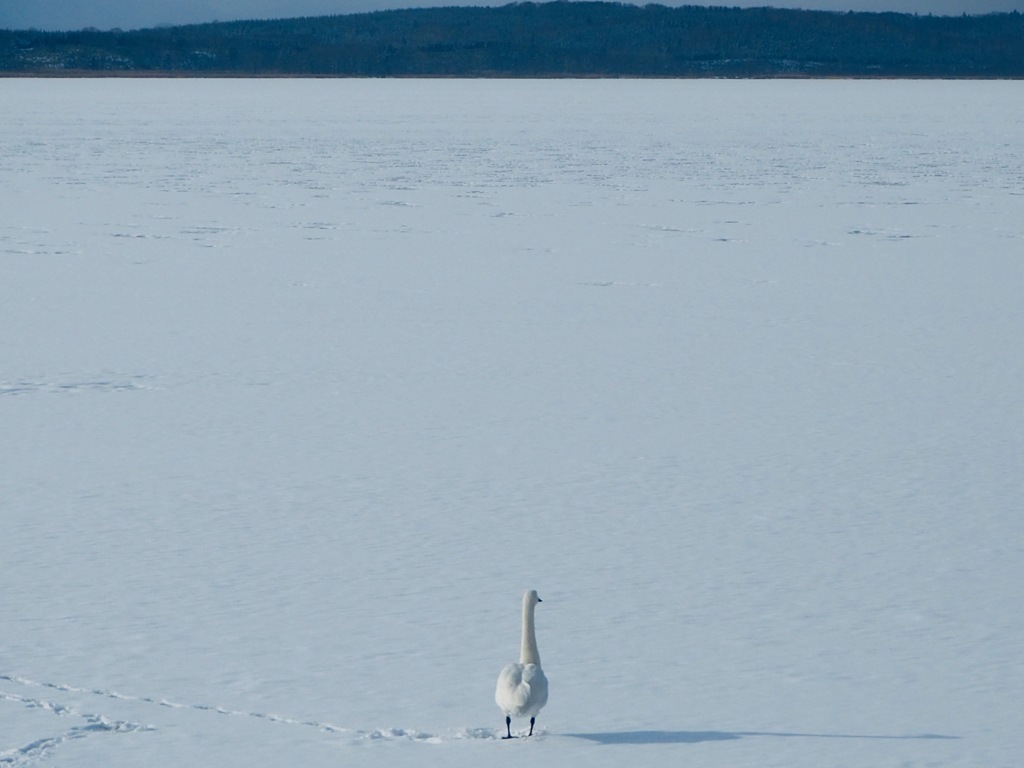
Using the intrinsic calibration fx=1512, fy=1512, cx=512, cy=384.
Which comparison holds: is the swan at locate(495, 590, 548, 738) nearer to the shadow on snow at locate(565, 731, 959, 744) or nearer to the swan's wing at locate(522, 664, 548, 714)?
the swan's wing at locate(522, 664, 548, 714)

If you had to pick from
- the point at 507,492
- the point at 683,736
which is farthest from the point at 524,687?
the point at 507,492

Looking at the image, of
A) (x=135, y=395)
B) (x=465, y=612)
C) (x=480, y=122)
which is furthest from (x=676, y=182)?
(x=480, y=122)

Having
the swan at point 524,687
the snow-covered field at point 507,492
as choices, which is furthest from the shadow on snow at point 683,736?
the swan at point 524,687

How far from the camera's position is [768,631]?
4270 mm

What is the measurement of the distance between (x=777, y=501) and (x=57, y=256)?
865cm

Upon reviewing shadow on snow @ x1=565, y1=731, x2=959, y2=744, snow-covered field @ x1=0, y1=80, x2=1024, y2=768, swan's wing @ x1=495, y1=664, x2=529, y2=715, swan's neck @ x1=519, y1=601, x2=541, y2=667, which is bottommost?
snow-covered field @ x1=0, y1=80, x2=1024, y2=768

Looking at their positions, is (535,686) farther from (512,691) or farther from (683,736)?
(683,736)

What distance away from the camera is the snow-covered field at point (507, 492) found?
3.70m

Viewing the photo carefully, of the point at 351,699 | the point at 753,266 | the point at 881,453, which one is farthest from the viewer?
the point at 753,266

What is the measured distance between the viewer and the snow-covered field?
3.70 metres

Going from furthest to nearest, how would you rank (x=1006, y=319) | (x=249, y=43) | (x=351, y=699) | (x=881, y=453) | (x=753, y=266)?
(x=249, y=43) → (x=753, y=266) → (x=1006, y=319) → (x=881, y=453) → (x=351, y=699)

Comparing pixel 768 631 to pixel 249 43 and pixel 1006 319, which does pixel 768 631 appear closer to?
pixel 1006 319

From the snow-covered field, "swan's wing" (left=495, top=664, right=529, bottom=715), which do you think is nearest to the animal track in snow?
the snow-covered field

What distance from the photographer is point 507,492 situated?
5820mm
